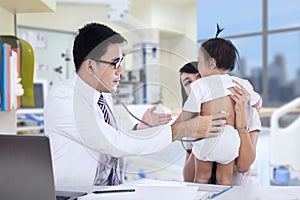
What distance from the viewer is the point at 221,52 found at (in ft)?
3.85

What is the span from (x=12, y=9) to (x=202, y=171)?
1.13 metres

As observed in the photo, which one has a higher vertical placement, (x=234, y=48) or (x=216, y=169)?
(x=234, y=48)

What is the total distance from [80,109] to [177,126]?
32 centimetres

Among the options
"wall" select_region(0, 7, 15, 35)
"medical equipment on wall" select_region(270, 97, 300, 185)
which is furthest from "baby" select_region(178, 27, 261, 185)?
"medical equipment on wall" select_region(270, 97, 300, 185)

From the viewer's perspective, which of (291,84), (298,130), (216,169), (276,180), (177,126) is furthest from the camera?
(291,84)

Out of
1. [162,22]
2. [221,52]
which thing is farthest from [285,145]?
[221,52]

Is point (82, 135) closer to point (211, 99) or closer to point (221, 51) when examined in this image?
point (211, 99)

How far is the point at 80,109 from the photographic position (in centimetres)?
111

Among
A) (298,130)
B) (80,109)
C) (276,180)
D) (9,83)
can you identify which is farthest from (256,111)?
(298,130)

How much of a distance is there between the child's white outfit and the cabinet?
743mm

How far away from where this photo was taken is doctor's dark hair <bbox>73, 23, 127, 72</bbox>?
1.13 m

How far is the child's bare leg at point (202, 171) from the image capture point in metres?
1.19

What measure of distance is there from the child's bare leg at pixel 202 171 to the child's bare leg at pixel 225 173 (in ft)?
0.11

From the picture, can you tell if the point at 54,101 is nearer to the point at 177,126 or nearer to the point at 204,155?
the point at 177,126
